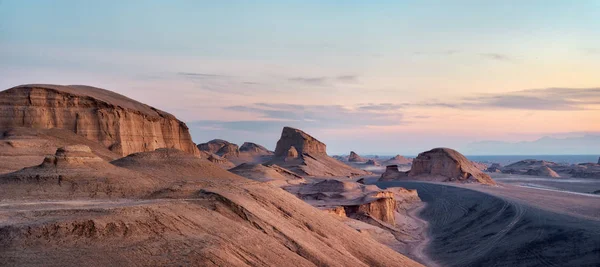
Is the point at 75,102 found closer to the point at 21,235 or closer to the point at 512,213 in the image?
the point at 21,235

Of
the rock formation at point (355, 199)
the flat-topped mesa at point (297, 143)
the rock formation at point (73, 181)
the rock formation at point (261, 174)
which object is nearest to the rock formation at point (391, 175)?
the rock formation at point (261, 174)

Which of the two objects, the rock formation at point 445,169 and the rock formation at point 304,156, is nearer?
the rock formation at point 445,169

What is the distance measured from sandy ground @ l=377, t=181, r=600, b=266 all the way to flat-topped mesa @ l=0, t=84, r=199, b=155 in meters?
25.9

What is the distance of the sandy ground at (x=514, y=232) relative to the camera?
1123 inches

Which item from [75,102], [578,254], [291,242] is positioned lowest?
[578,254]

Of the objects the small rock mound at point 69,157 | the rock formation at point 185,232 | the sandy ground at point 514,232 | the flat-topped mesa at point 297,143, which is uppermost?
the flat-topped mesa at point 297,143

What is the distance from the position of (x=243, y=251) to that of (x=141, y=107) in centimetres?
3825

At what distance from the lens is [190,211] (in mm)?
16266

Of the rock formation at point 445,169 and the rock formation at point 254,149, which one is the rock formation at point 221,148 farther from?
the rock formation at point 445,169

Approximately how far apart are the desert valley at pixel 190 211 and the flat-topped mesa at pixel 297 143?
134 feet

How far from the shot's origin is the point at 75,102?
42.4 metres

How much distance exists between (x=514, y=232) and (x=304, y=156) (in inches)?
2609

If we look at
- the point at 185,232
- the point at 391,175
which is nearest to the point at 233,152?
the point at 391,175

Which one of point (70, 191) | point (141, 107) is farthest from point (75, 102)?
point (70, 191)
